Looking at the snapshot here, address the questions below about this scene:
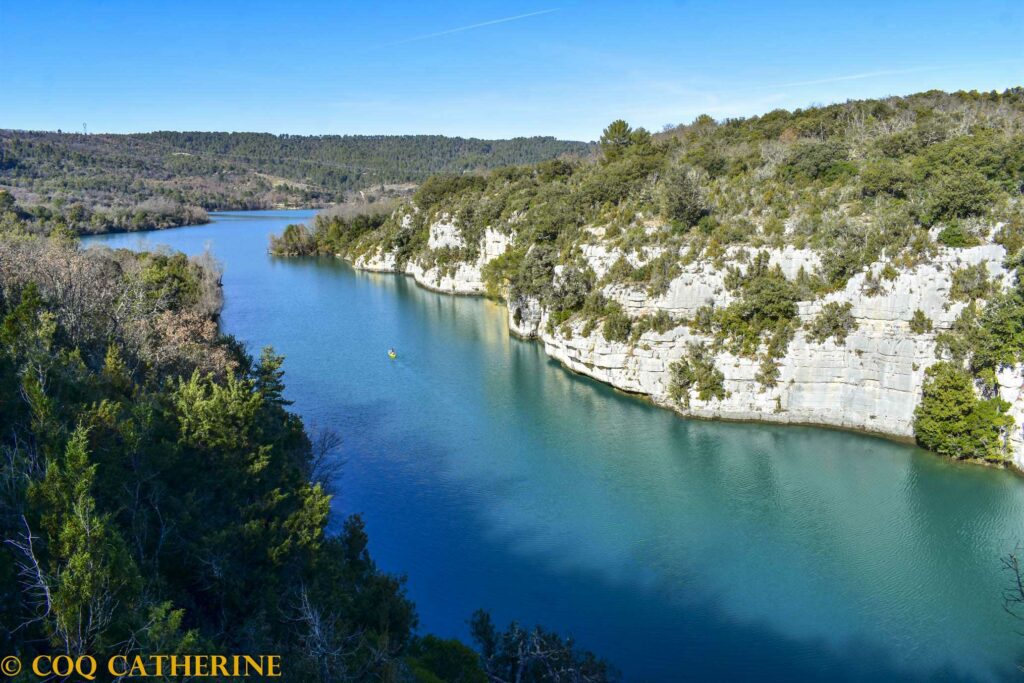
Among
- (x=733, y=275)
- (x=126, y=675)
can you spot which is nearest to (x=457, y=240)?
(x=733, y=275)

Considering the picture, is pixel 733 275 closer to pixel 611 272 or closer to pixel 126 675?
pixel 611 272

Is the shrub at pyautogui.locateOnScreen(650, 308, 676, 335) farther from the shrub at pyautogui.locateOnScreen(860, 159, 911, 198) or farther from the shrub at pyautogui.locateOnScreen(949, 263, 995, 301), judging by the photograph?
the shrub at pyautogui.locateOnScreen(860, 159, 911, 198)

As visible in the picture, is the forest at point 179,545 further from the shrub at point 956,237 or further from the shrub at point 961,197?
the shrub at point 961,197

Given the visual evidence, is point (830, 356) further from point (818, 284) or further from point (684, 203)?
point (684, 203)

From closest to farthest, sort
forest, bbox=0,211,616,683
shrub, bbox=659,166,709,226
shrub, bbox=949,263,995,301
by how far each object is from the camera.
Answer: forest, bbox=0,211,616,683
shrub, bbox=949,263,995,301
shrub, bbox=659,166,709,226

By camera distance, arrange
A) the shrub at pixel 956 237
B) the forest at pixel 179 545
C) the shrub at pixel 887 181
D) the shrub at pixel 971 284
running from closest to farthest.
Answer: the forest at pixel 179 545, the shrub at pixel 971 284, the shrub at pixel 956 237, the shrub at pixel 887 181

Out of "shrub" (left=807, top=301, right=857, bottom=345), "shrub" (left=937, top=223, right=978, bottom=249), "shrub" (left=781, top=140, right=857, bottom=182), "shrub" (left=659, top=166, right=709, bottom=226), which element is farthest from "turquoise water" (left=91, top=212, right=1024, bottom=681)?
"shrub" (left=781, top=140, right=857, bottom=182)

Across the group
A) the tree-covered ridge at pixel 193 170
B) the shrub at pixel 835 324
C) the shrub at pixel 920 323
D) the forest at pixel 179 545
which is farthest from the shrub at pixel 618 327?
the tree-covered ridge at pixel 193 170
